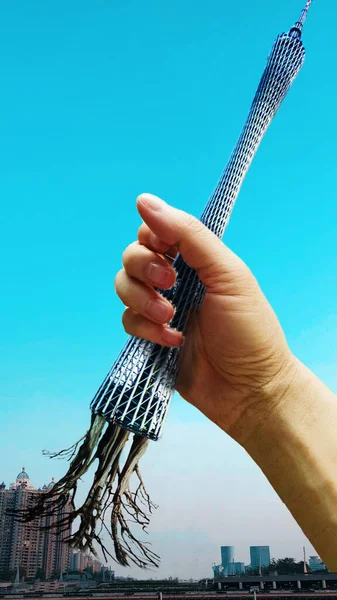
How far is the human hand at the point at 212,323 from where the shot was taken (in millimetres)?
2434

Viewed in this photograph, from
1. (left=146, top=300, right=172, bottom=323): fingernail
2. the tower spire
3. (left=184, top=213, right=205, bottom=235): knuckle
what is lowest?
(left=146, top=300, right=172, bottom=323): fingernail

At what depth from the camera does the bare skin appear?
2469mm

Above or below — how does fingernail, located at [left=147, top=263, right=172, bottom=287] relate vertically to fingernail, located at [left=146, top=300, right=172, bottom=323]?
above

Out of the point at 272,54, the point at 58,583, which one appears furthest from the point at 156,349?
the point at 58,583

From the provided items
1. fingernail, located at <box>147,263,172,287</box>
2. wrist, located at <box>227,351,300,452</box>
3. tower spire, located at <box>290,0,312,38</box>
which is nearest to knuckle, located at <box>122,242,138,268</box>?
fingernail, located at <box>147,263,172,287</box>

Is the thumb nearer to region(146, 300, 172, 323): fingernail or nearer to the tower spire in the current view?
region(146, 300, 172, 323): fingernail

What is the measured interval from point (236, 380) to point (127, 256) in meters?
0.79

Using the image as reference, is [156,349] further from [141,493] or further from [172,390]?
[141,493]

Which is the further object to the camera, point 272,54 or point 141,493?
point 272,54

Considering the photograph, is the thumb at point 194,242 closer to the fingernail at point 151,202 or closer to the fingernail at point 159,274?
the fingernail at point 151,202

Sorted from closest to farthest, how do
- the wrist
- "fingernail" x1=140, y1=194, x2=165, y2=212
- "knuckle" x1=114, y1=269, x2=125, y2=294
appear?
1. "fingernail" x1=140, y1=194, x2=165, y2=212
2. "knuckle" x1=114, y1=269, x2=125, y2=294
3. the wrist

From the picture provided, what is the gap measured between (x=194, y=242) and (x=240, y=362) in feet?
2.09

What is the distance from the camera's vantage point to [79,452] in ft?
9.54

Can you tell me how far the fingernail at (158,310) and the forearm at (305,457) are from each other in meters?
0.70
